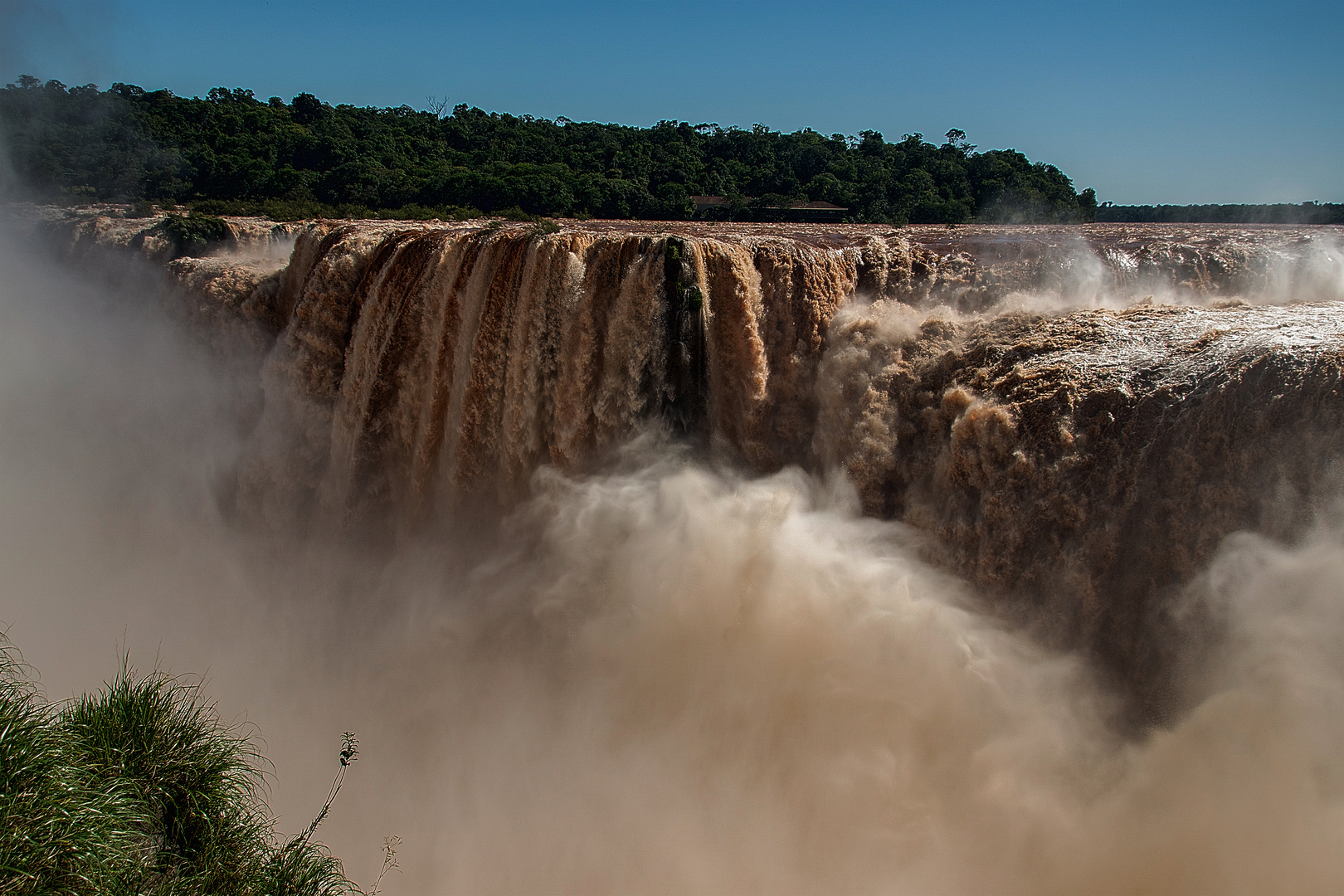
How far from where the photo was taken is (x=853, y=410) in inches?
374

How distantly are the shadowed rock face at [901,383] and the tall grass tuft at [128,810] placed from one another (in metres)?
5.30

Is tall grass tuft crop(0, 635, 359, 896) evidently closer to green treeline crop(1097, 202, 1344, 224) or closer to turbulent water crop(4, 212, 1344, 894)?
turbulent water crop(4, 212, 1344, 894)

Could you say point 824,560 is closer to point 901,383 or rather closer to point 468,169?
point 901,383

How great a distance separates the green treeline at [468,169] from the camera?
75.3 ft

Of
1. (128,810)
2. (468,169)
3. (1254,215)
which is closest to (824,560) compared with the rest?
(128,810)

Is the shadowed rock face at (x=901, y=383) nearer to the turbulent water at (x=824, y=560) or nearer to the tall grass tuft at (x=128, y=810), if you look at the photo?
the turbulent water at (x=824, y=560)

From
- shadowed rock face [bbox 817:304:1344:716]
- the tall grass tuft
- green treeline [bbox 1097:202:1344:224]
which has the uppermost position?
green treeline [bbox 1097:202:1344:224]

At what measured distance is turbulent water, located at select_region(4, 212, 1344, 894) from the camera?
653cm

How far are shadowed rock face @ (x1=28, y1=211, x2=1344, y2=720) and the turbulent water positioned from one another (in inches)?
1.8

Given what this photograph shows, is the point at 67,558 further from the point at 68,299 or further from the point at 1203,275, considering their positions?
the point at 1203,275

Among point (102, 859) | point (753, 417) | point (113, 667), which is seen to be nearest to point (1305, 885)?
point (753, 417)

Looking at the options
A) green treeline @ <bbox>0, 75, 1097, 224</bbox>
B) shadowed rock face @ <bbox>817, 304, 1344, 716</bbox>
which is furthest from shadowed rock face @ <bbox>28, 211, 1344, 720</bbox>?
green treeline @ <bbox>0, 75, 1097, 224</bbox>

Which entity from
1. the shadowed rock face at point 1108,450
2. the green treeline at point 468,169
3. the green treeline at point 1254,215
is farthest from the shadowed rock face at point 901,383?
the green treeline at point 468,169

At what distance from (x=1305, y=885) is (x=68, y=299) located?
24.0 meters
